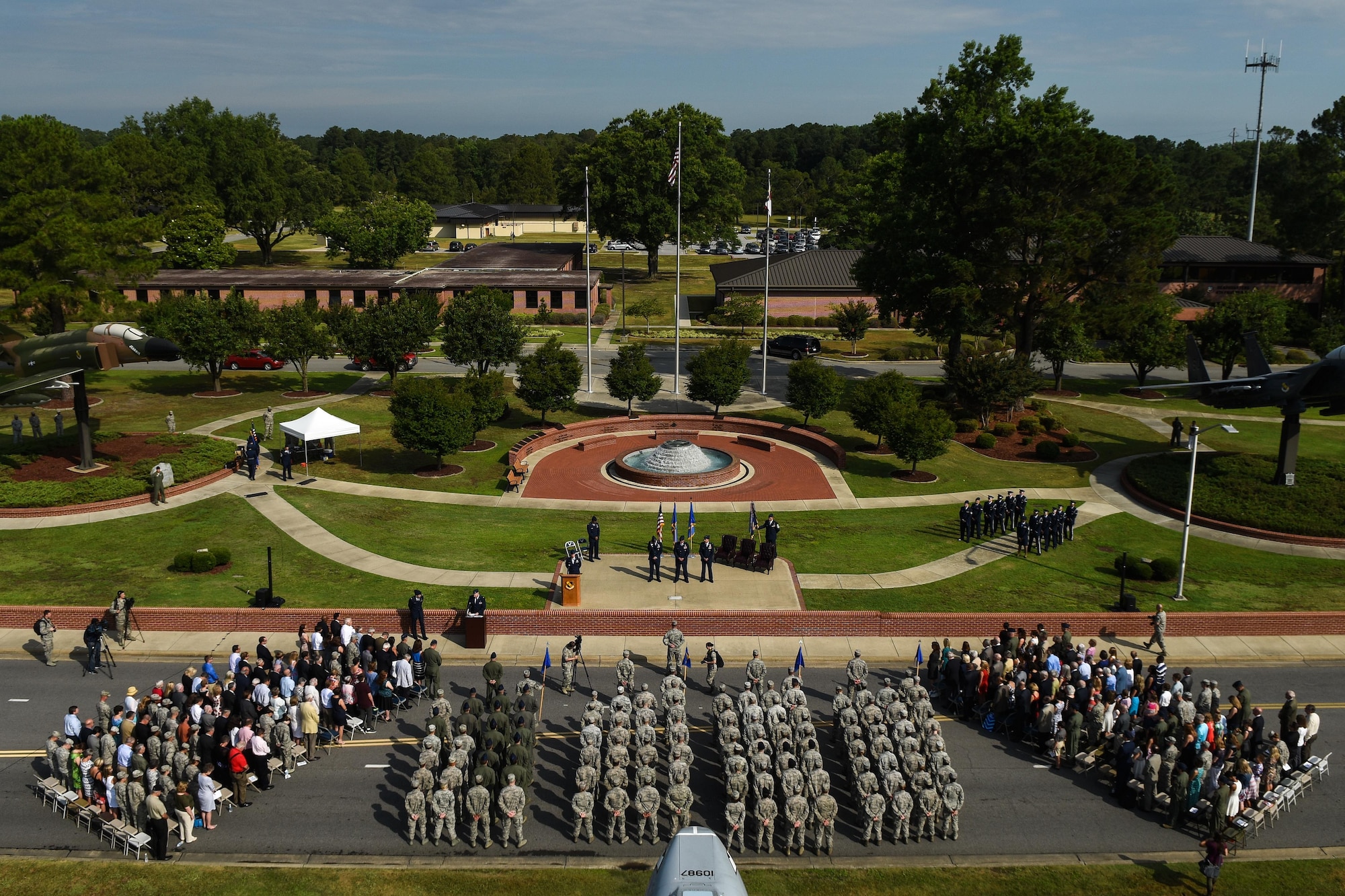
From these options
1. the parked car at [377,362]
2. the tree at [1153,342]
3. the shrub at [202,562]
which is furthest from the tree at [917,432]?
the parked car at [377,362]

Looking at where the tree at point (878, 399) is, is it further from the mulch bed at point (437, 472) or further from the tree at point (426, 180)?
the tree at point (426, 180)

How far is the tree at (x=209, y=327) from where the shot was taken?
5644 centimetres

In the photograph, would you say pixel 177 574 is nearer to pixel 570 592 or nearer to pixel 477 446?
pixel 570 592

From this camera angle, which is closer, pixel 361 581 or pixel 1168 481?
pixel 361 581

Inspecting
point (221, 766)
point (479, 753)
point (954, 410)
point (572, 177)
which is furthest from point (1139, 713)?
point (572, 177)

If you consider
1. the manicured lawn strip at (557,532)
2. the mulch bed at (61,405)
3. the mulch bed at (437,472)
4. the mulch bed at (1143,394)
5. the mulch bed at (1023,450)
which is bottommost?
the manicured lawn strip at (557,532)

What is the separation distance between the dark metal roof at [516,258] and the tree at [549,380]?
49910 mm

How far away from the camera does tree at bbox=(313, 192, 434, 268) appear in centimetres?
10800

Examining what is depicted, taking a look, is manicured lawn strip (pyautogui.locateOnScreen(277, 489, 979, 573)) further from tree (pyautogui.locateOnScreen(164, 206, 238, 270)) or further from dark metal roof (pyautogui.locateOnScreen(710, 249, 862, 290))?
tree (pyautogui.locateOnScreen(164, 206, 238, 270))

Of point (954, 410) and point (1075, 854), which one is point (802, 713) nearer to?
point (1075, 854)

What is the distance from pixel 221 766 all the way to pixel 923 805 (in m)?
14.1

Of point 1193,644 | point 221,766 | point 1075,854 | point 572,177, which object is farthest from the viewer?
point 572,177

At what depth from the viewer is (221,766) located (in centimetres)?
2106

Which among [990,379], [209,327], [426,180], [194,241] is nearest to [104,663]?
[209,327]
